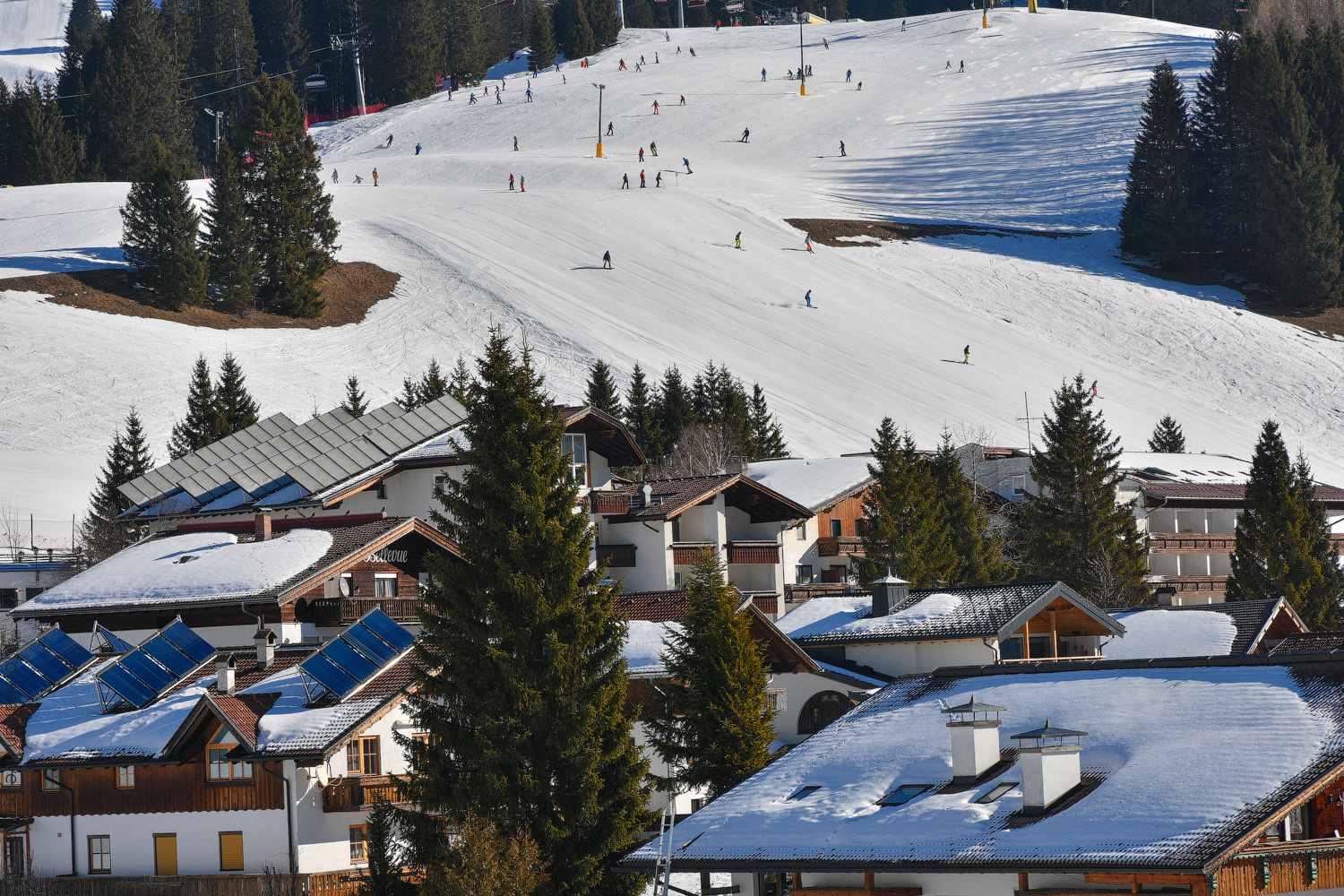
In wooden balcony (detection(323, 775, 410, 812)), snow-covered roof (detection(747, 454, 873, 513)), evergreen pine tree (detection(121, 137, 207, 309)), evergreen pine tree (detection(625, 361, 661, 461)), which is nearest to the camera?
wooden balcony (detection(323, 775, 410, 812))

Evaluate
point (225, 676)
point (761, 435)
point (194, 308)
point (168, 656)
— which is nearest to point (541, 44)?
point (194, 308)

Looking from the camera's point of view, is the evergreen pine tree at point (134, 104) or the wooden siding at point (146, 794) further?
the evergreen pine tree at point (134, 104)

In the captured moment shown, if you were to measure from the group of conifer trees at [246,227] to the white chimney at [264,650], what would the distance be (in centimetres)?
6559

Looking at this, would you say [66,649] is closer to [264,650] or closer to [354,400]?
[264,650]

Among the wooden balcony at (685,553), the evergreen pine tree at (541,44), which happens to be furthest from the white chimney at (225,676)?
the evergreen pine tree at (541,44)

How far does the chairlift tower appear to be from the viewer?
173m

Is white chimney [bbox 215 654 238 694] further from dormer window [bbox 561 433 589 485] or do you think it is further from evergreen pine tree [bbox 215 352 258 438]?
evergreen pine tree [bbox 215 352 258 438]

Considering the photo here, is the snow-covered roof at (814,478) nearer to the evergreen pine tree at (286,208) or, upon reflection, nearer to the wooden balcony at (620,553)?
the wooden balcony at (620,553)

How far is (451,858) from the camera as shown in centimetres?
2359

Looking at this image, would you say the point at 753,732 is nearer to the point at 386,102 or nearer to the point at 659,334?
the point at 659,334

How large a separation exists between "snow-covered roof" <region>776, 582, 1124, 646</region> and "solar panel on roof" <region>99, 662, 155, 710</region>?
1515cm

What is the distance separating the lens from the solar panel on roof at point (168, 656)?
35938mm

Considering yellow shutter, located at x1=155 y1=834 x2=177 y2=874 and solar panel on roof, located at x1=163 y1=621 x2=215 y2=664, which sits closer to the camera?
yellow shutter, located at x1=155 y1=834 x2=177 y2=874

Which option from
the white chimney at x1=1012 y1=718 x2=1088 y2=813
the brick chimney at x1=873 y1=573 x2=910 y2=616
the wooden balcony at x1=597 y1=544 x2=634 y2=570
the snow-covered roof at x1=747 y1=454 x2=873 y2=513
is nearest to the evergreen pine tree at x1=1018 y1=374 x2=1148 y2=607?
the snow-covered roof at x1=747 y1=454 x2=873 y2=513
